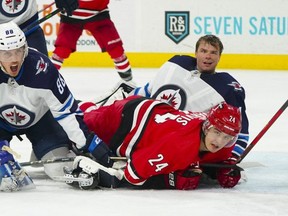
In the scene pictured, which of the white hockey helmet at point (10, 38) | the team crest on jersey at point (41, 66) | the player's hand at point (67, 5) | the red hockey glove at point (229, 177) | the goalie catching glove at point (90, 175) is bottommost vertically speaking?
the red hockey glove at point (229, 177)

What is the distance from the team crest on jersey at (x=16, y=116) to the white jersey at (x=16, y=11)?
0.92m

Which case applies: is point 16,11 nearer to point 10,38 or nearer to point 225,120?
point 10,38

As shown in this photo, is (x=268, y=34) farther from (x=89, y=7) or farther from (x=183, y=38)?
(x=89, y=7)

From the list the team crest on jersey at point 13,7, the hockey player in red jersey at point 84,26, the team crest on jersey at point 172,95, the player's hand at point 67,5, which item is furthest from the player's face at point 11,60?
the hockey player in red jersey at point 84,26

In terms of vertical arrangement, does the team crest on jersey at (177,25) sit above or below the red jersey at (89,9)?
below

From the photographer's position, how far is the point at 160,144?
3545 mm

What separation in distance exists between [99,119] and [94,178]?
0.43m

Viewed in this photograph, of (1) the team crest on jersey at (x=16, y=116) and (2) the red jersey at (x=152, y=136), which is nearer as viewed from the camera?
(2) the red jersey at (x=152, y=136)

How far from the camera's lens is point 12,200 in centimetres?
339

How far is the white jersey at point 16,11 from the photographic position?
4594 millimetres

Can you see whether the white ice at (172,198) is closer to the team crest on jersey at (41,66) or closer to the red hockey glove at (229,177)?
the red hockey glove at (229,177)

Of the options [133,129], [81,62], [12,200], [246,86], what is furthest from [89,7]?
[12,200]

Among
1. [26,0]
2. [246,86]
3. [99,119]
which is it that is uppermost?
[26,0]

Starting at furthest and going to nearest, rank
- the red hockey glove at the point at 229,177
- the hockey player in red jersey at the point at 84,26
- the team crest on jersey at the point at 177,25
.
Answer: the team crest on jersey at the point at 177,25, the hockey player in red jersey at the point at 84,26, the red hockey glove at the point at 229,177
